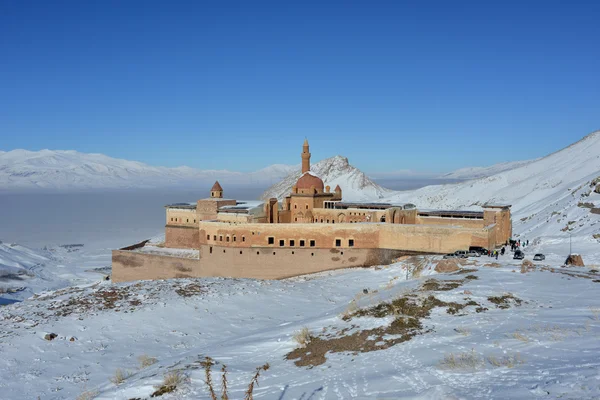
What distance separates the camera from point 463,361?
7.66 metres

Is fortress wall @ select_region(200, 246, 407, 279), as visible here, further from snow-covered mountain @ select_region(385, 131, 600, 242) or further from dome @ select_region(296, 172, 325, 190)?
snow-covered mountain @ select_region(385, 131, 600, 242)

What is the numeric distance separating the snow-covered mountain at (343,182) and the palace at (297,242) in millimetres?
73850

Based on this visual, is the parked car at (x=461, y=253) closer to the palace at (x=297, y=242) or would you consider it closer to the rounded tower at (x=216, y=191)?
the palace at (x=297, y=242)

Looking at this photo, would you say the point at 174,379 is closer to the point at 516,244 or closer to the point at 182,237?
the point at 516,244

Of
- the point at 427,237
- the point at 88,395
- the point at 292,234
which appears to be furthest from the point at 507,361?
the point at 292,234

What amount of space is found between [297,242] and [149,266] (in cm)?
1385

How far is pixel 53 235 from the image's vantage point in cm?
9388

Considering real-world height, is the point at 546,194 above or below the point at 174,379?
above

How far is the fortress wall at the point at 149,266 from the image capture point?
1423 inches

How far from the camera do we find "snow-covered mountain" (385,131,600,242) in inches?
1581

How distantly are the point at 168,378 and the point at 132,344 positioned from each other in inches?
322

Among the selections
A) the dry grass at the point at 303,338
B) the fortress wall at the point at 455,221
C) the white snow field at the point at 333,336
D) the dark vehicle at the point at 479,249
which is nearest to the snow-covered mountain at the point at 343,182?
the fortress wall at the point at 455,221

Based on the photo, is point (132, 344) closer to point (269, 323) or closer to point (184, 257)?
point (269, 323)

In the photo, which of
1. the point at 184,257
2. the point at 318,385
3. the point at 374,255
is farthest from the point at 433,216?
the point at 318,385
